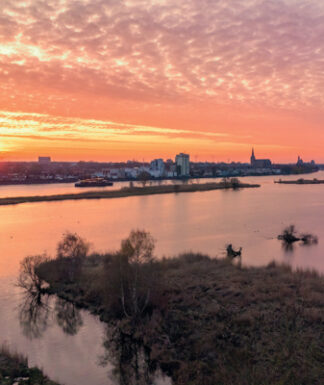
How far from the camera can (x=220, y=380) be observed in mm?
9805

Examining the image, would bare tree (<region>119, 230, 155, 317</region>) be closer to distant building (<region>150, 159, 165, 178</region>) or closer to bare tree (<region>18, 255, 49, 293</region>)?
bare tree (<region>18, 255, 49, 293</region>)

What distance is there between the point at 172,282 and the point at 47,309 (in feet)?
19.4

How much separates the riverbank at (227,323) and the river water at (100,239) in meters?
1.01

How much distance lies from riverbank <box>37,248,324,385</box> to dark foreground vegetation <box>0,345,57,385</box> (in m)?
2.85

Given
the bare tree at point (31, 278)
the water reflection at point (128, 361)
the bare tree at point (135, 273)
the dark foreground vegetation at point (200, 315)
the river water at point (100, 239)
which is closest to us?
the dark foreground vegetation at point (200, 315)

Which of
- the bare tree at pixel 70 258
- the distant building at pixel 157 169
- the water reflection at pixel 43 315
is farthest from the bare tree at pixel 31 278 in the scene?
the distant building at pixel 157 169

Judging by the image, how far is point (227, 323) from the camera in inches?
510

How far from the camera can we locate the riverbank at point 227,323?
1033cm

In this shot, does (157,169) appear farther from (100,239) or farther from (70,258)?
(70,258)

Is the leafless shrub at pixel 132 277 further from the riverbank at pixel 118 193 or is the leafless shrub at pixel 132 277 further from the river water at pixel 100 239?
the riverbank at pixel 118 193

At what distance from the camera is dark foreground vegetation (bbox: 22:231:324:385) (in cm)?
1055

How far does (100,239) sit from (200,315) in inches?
766

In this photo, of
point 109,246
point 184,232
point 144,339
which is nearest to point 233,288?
point 144,339

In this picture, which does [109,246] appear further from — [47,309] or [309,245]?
[309,245]
